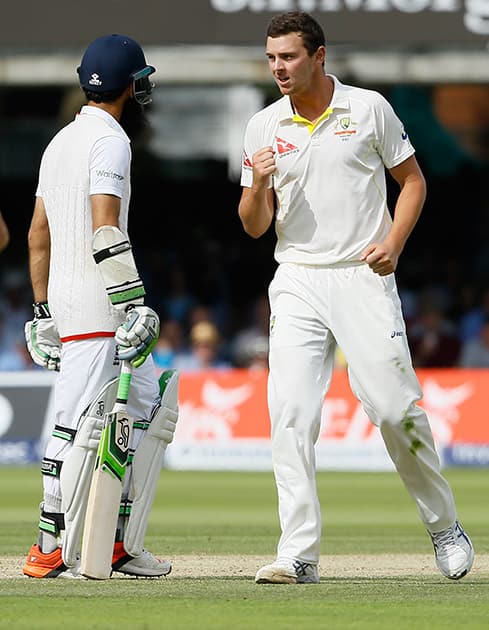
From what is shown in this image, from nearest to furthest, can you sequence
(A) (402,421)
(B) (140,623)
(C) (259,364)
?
(B) (140,623)
(A) (402,421)
(C) (259,364)

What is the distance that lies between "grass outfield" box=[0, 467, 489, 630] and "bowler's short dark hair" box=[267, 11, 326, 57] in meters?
2.02

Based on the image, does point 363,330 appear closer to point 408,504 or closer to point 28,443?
point 408,504

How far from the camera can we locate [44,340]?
6.16 m

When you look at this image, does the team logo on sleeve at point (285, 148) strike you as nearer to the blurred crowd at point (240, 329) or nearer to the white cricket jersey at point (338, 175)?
the white cricket jersey at point (338, 175)

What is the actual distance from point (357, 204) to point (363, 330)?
481mm

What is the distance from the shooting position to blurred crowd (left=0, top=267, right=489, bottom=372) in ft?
52.7

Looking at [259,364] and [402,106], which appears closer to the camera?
[259,364]

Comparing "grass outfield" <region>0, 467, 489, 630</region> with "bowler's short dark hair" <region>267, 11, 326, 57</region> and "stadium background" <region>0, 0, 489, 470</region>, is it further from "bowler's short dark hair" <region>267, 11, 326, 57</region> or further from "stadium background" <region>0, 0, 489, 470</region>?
"stadium background" <region>0, 0, 489, 470</region>

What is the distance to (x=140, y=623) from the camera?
15.2 feet

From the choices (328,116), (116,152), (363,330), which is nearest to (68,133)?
(116,152)

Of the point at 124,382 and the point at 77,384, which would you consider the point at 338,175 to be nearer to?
the point at 124,382

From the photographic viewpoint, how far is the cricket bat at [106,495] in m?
5.70

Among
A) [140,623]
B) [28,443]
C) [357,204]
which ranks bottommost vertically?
[28,443]

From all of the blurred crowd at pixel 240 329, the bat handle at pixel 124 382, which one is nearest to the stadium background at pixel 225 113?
the blurred crowd at pixel 240 329
